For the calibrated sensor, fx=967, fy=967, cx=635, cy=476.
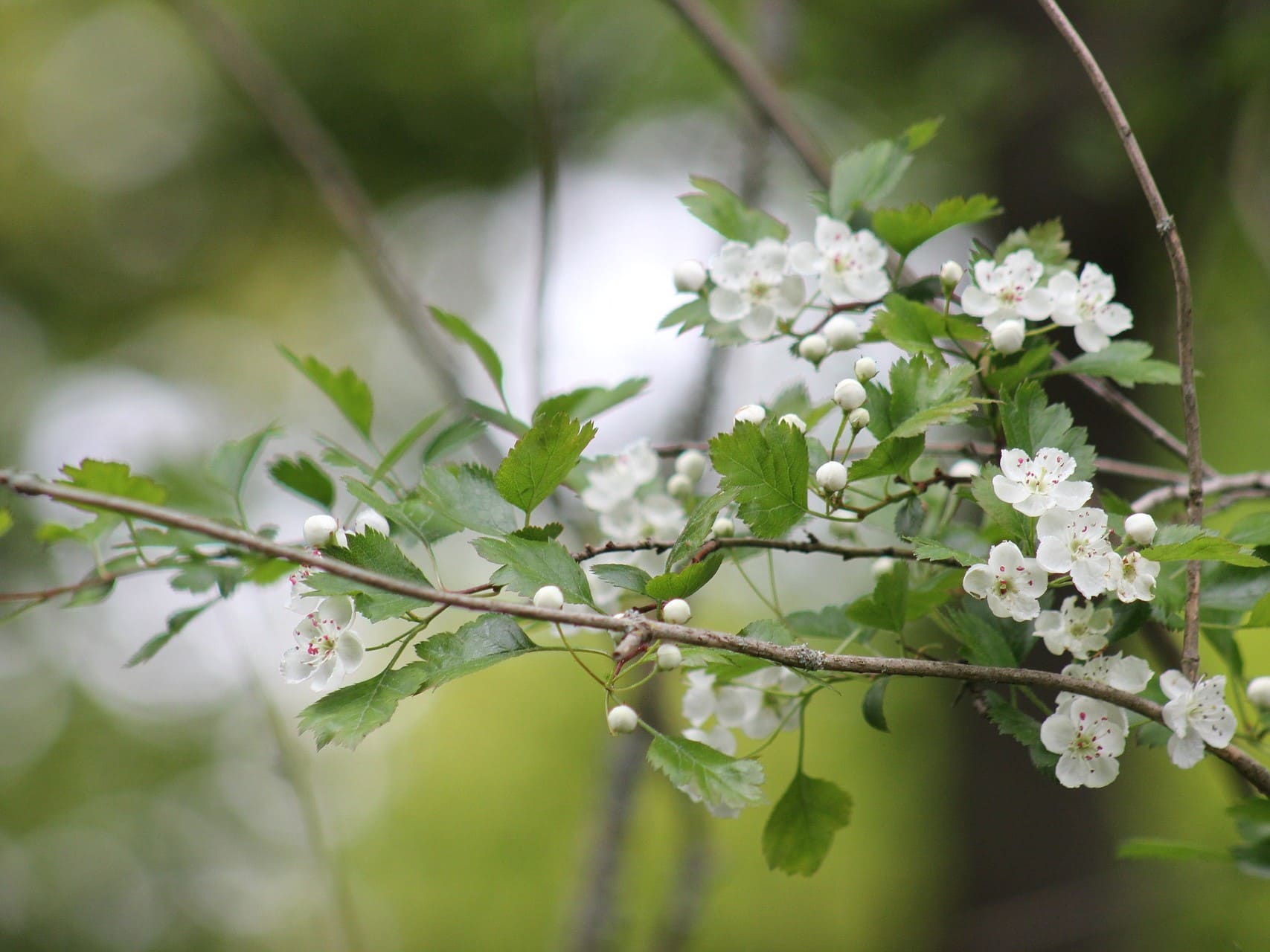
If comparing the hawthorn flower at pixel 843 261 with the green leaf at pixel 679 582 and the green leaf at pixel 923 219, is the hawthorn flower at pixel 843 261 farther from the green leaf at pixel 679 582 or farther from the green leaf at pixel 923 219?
the green leaf at pixel 679 582

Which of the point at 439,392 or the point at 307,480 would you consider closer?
the point at 307,480

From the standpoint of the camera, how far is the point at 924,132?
80 cm

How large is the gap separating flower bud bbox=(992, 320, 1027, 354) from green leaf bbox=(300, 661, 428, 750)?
1.39 ft

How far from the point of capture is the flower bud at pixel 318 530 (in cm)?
62

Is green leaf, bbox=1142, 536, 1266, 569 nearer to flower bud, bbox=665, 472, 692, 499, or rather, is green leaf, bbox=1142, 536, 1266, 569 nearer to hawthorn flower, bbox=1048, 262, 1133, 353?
hawthorn flower, bbox=1048, 262, 1133, 353

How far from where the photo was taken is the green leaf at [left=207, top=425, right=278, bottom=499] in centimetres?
80

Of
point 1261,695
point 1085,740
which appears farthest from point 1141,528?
point 1261,695

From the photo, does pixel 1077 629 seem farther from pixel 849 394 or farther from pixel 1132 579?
pixel 849 394

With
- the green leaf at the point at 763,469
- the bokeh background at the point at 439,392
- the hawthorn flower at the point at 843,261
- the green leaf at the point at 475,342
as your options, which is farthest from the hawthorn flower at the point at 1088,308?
the bokeh background at the point at 439,392

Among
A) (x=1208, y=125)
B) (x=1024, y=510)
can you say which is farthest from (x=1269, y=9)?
(x=1024, y=510)

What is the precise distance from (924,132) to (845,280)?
0.16 meters

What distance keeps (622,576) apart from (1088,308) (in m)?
0.39

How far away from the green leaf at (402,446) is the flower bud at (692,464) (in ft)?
0.78

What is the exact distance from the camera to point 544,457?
0.61 meters
